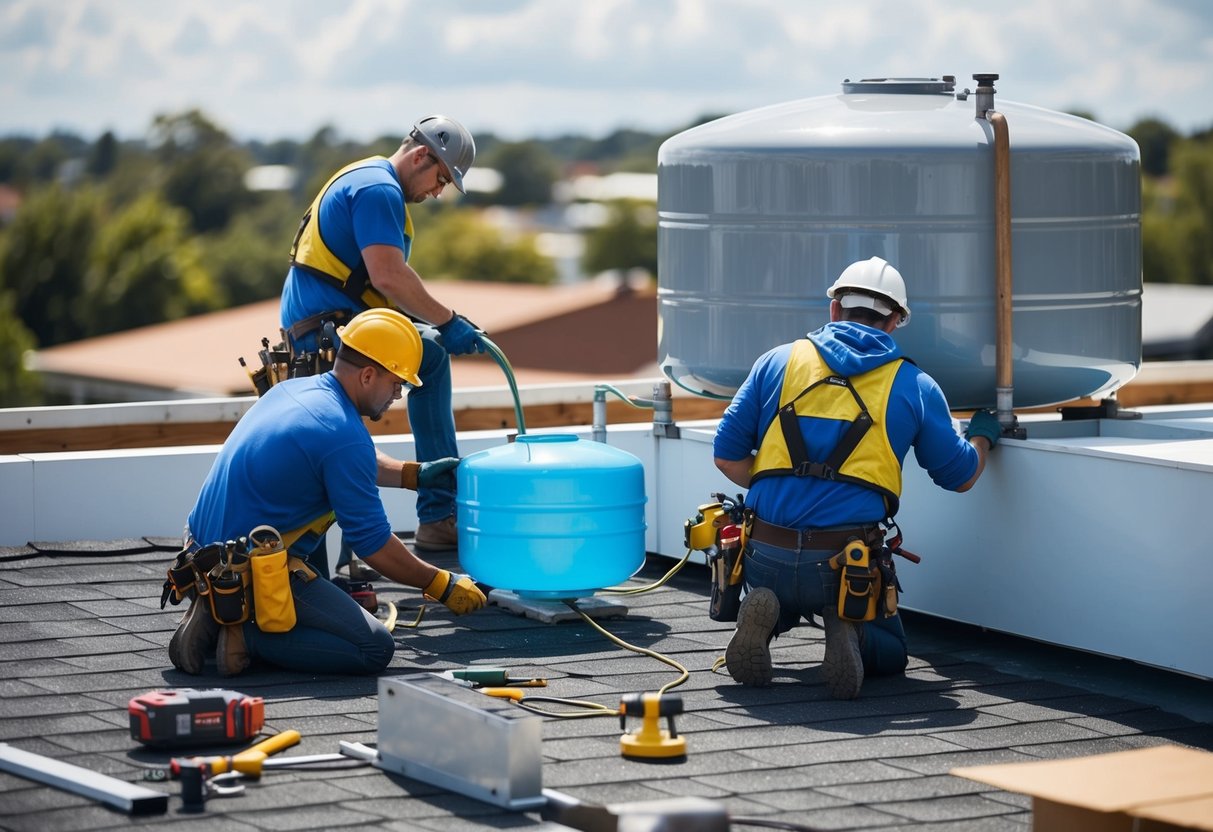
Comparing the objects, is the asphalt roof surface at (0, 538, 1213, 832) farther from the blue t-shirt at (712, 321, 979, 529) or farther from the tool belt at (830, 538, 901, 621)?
the blue t-shirt at (712, 321, 979, 529)

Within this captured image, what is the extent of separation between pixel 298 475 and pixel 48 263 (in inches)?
3763

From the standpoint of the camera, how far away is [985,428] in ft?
21.5

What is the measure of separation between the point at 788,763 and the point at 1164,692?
5.68 ft

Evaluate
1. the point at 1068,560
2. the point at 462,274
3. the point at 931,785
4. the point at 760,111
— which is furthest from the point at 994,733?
the point at 462,274

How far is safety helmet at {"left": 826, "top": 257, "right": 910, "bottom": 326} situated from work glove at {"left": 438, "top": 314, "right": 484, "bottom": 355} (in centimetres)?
171

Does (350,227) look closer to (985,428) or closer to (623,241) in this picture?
(985,428)

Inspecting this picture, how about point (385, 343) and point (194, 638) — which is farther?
point (385, 343)

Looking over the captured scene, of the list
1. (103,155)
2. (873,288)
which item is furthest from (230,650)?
(103,155)

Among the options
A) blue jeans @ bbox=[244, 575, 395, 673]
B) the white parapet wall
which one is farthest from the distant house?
blue jeans @ bbox=[244, 575, 395, 673]

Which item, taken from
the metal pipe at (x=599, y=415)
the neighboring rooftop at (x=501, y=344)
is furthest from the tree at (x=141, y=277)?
the metal pipe at (x=599, y=415)

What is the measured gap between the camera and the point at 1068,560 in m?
6.36

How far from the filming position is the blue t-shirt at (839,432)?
5898 millimetres

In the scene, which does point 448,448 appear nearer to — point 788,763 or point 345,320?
point 345,320

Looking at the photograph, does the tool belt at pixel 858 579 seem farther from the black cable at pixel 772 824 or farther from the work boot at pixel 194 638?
the work boot at pixel 194 638
